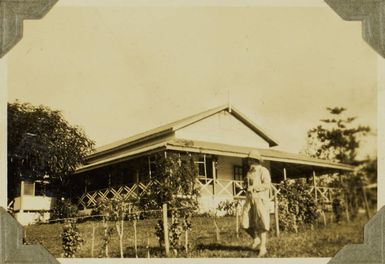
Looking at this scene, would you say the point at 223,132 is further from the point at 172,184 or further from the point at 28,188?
the point at 28,188

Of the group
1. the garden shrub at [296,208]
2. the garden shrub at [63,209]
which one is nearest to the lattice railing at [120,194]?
the garden shrub at [63,209]

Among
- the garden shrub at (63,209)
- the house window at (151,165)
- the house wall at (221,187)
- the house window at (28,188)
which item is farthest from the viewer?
the house window at (151,165)

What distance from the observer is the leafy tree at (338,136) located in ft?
24.3

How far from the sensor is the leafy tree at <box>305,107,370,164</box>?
739 centimetres

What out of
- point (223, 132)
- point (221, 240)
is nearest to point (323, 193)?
point (221, 240)

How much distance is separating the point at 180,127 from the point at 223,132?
155 cm

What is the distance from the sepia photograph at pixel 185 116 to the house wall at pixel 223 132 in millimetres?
500

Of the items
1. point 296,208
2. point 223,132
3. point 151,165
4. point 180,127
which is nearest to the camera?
point 296,208

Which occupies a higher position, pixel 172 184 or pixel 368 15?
pixel 368 15

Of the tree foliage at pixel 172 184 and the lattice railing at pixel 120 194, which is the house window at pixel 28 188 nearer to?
the lattice railing at pixel 120 194

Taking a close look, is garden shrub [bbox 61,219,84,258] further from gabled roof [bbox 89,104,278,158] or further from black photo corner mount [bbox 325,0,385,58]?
black photo corner mount [bbox 325,0,385,58]

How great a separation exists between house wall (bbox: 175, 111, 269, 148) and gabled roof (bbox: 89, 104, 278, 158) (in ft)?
0.61

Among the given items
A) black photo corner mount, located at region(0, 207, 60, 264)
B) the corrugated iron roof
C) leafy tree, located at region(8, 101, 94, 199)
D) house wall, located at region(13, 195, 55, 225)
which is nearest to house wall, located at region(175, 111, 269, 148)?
the corrugated iron roof

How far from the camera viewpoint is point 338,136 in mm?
7480
